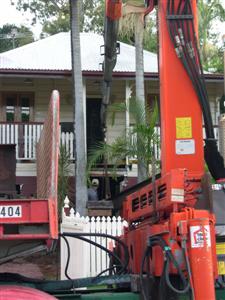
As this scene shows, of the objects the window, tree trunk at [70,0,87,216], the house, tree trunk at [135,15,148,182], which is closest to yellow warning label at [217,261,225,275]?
tree trunk at [135,15,148,182]

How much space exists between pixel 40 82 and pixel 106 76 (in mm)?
5426

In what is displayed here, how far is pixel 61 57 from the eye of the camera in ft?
67.5

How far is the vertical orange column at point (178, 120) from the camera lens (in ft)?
15.9

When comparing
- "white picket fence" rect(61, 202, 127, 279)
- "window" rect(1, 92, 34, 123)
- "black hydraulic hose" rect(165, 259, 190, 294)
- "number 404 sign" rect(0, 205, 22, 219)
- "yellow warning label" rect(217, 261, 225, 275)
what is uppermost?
"window" rect(1, 92, 34, 123)

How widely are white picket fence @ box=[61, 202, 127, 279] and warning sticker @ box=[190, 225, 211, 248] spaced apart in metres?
6.00

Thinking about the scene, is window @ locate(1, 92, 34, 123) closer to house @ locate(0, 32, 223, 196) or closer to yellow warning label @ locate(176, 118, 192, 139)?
house @ locate(0, 32, 223, 196)

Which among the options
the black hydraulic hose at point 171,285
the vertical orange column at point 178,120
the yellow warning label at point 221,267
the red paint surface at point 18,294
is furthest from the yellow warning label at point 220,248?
the red paint surface at point 18,294

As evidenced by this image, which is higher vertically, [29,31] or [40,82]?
[29,31]

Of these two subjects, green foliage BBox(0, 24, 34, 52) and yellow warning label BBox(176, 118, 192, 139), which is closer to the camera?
yellow warning label BBox(176, 118, 192, 139)

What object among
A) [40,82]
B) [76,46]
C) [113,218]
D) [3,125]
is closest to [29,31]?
[40,82]

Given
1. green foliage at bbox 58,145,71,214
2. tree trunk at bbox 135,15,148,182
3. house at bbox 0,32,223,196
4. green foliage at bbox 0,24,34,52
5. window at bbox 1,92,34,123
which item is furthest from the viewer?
green foliage at bbox 0,24,34,52

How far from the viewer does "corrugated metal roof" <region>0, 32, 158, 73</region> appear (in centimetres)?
1908

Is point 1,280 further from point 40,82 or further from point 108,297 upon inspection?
point 40,82

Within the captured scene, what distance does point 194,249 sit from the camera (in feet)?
13.6
